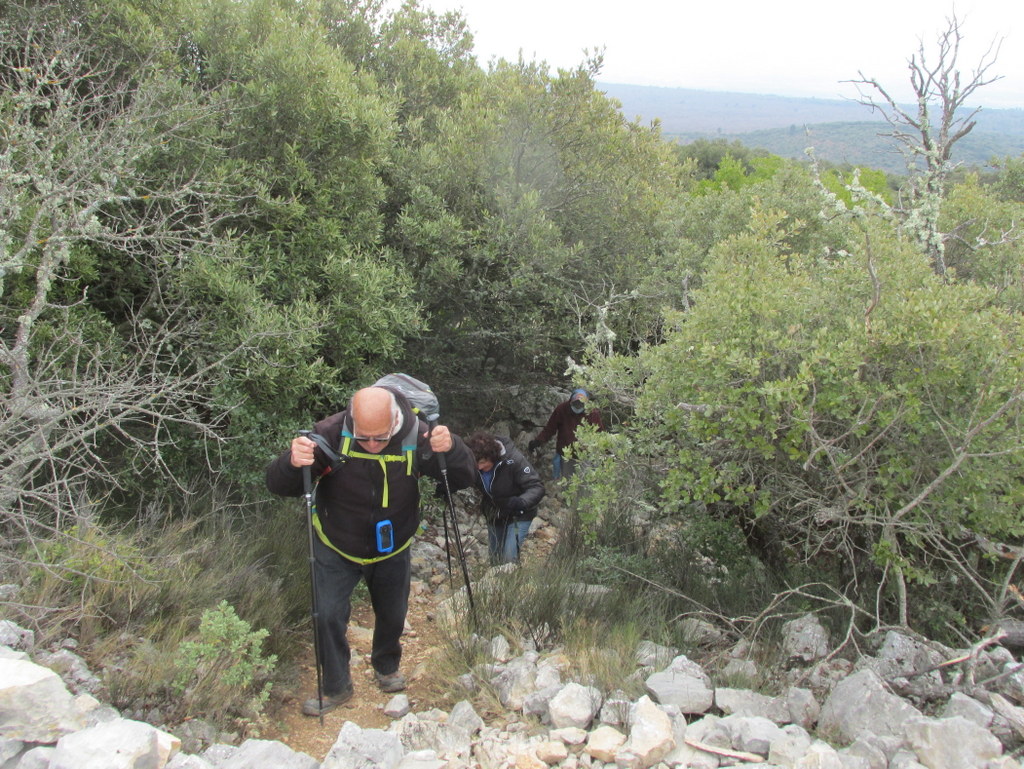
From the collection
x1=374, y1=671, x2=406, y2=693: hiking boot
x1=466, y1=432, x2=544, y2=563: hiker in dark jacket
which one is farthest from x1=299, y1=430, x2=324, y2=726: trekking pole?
x1=466, y1=432, x2=544, y2=563: hiker in dark jacket

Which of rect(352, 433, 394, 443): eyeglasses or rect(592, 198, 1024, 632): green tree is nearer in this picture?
rect(592, 198, 1024, 632): green tree

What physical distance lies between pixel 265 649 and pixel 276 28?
535 centimetres

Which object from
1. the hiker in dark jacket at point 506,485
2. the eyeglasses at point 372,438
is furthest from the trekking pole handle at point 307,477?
the hiker in dark jacket at point 506,485

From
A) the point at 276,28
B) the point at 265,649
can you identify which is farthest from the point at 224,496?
the point at 276,28

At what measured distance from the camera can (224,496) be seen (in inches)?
230

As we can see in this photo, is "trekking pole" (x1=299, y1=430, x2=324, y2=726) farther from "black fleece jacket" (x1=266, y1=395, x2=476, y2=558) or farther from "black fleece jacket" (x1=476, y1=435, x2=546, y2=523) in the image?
"black fleece jacket" (x1=476, y1=435, x2=546, y2=523)

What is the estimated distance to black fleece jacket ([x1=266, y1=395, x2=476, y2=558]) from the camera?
4.12 metres

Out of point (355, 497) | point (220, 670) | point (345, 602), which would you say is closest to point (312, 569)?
point (345, 602)

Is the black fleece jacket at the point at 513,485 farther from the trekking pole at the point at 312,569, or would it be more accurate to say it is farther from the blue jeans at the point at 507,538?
the trekking pole at the point at 312,569

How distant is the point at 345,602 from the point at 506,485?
2400 millimetres

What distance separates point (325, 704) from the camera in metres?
4.20

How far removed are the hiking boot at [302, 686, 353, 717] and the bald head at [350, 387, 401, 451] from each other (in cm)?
151

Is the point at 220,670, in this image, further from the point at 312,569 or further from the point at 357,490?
the point at 357,490

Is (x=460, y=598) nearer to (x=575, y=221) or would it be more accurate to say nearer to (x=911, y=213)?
(x=911, y=213)
